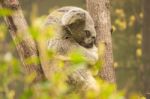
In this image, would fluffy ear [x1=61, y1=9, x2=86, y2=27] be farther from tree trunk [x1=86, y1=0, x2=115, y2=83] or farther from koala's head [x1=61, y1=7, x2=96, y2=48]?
tree trunk [x1=86, y1=0, x2=115, y2=83]

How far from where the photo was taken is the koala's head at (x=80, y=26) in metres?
3.25

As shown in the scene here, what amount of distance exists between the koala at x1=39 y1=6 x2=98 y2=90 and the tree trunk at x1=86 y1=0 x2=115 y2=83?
0.14 meters

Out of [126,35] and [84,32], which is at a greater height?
[84,32]

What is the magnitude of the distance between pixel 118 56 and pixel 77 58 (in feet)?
27.2

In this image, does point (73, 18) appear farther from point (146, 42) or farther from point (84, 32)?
point (146, 42)

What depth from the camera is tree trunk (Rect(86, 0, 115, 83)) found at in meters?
3.57

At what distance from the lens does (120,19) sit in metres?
9.69

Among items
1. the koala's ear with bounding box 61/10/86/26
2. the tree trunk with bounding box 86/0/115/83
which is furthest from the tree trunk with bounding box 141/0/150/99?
the koala's ear with bounding box 61/10/86/26

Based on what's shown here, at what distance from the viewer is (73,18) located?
3.25 m

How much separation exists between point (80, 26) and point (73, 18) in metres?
0.09

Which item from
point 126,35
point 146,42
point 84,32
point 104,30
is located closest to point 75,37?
point 84,32

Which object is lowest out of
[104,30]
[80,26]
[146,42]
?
[146,42]

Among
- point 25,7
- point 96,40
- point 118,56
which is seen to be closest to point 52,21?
point 96,40

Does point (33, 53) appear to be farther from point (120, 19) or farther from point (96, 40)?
point (120, 19)
